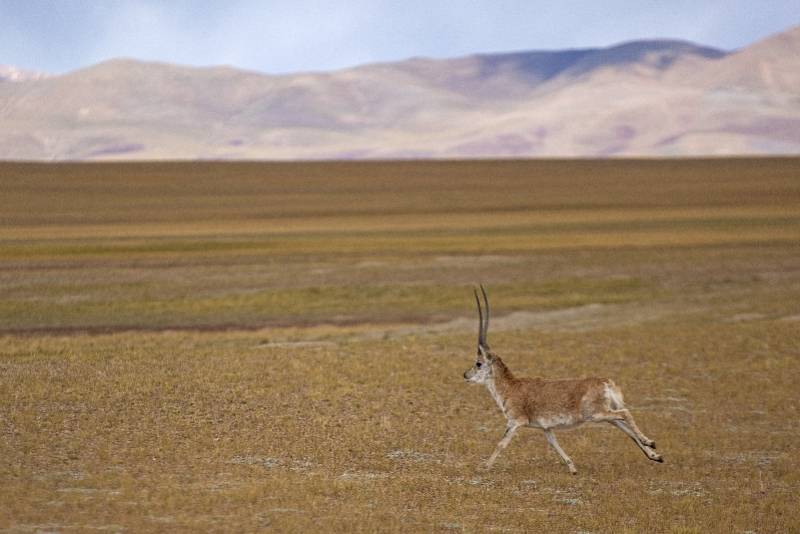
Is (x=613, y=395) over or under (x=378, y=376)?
over

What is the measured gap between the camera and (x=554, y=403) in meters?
15.3

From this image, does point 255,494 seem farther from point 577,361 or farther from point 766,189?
point 766,189

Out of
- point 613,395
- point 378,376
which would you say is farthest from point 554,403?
point 378,376

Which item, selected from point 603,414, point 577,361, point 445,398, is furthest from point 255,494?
point 577,361

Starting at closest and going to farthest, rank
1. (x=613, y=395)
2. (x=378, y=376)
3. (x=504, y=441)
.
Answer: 1. (x=613, y=395)
2. (x=504, y=441)
3. (x=378, y=376)

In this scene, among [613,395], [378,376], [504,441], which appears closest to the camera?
[613,395]

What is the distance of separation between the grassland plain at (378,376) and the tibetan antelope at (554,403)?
0.65 meters

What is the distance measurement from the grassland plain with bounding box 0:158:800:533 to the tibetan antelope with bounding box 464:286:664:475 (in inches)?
25.4

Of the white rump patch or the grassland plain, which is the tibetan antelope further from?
the grassland plain

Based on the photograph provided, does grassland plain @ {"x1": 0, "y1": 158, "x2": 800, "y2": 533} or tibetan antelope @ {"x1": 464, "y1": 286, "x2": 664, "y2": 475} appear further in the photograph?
tibetan antelope @ {"x1": 464, "y1": 286, "x2": 664, "y2": 475}

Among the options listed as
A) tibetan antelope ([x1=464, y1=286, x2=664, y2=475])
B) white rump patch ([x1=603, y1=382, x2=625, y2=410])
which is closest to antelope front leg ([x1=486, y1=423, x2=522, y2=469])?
tibetan antelope ([x1=464, y1=286, x2=664, y2=475])

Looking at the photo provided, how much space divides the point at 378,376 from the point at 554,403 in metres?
7.68

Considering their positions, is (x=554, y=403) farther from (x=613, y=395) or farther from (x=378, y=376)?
(x=378, y=376)

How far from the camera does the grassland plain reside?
13859 mm
